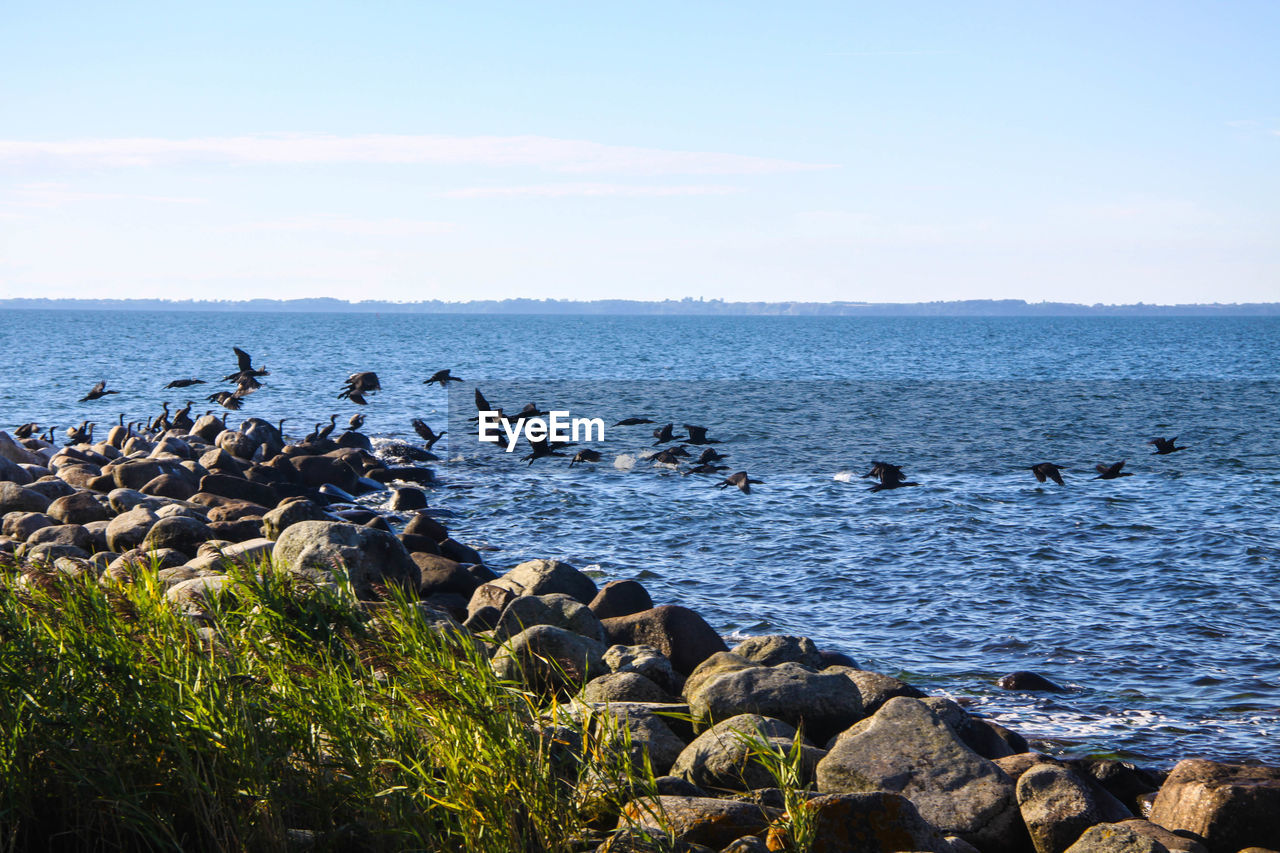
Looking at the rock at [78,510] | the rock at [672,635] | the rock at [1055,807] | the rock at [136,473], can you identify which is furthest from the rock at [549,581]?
the rock at [136,473]

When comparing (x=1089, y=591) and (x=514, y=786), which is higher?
(x=514, y=786)

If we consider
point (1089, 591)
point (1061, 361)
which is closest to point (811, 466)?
point (1089, 591)

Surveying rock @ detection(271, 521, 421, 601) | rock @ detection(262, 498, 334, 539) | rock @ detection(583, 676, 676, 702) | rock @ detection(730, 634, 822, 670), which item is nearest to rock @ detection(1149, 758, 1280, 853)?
rock @ detection(730, 634, 822, 670)

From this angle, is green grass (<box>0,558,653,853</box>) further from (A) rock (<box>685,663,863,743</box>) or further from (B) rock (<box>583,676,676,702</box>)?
(B) rock (<box>583,676,676,702</box>)

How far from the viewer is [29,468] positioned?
20328 millimetres

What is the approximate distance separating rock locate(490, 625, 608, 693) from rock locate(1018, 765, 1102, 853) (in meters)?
3.56

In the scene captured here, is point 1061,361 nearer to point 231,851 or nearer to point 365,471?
point 365,471

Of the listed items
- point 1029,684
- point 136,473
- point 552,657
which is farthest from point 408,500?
point 552,657

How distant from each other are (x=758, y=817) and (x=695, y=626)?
19.4ft

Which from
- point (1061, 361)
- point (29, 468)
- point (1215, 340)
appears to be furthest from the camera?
point (1215, 340)

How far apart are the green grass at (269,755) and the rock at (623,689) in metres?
3.40

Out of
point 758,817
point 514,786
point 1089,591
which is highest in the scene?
point 514,786

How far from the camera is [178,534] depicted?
13.9 metres

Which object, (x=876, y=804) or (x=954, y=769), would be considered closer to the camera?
(x=876, y=804)
